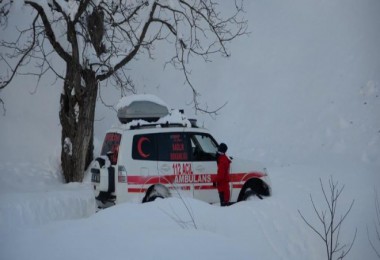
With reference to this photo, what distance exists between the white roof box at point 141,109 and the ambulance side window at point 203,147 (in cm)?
83

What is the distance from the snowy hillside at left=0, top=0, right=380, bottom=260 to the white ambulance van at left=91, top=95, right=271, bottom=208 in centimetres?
91

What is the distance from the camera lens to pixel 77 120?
44.0ft

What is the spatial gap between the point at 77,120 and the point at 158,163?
5.54 metres

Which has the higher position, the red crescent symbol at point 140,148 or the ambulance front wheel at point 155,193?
the red crescent symbol at point 140,148

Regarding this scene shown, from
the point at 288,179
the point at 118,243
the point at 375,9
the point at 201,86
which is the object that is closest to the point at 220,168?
the point at 288,179

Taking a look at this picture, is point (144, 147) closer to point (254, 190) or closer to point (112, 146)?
point (112, 146)

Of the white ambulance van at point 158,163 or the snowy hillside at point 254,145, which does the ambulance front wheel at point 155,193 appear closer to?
→ the white ambulance van at point 158,163

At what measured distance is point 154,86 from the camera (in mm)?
22438

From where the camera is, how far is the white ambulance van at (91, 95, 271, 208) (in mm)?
8453

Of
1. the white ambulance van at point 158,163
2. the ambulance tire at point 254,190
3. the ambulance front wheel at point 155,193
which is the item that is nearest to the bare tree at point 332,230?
the ambulance tire at point 254,190

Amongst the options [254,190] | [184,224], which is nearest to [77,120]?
[254,190]

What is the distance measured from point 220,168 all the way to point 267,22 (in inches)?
676

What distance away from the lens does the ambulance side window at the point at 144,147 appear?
28.2ft

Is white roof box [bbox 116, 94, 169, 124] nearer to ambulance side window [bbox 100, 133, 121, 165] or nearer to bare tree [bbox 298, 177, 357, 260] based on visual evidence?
ambulance side window [bbox 100, 133, 121, 165]
